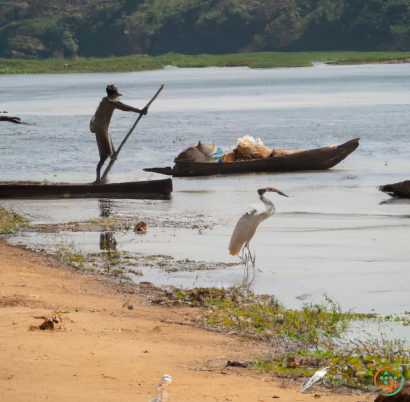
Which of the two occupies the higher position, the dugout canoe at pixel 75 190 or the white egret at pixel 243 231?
the white egret at pixel 243 231

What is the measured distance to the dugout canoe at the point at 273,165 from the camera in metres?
21.0

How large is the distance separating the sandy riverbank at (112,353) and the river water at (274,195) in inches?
64.5

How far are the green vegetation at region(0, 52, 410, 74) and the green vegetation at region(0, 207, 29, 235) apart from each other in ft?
320

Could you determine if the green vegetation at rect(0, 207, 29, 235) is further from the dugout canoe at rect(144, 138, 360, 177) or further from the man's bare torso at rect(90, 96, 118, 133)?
the dugout canoe at rect(144, 138, 360, 177)


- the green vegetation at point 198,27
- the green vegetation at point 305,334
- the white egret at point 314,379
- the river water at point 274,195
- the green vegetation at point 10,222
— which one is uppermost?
the green vegetation at point 198,27

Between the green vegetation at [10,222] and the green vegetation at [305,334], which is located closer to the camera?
the green vegetation at [305,334]

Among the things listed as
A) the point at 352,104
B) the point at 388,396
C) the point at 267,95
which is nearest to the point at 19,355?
the point at 388,396

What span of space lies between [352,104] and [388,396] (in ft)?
156

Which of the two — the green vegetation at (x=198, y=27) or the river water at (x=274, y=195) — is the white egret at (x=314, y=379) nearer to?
the river water at (x=274, y=195)

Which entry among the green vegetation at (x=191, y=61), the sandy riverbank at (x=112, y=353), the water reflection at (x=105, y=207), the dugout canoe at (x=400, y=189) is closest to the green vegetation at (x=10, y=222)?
the water reflection at (x=105, y=207)

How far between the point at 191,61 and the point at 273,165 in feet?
350

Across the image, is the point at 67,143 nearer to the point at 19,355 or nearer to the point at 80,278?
the point at 80,278

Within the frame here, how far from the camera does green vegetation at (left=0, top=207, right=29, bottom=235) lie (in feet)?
42.7

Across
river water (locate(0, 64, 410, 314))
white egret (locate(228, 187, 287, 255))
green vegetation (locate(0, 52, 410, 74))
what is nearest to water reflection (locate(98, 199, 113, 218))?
river water (locate(0, 64, 410, 314))
